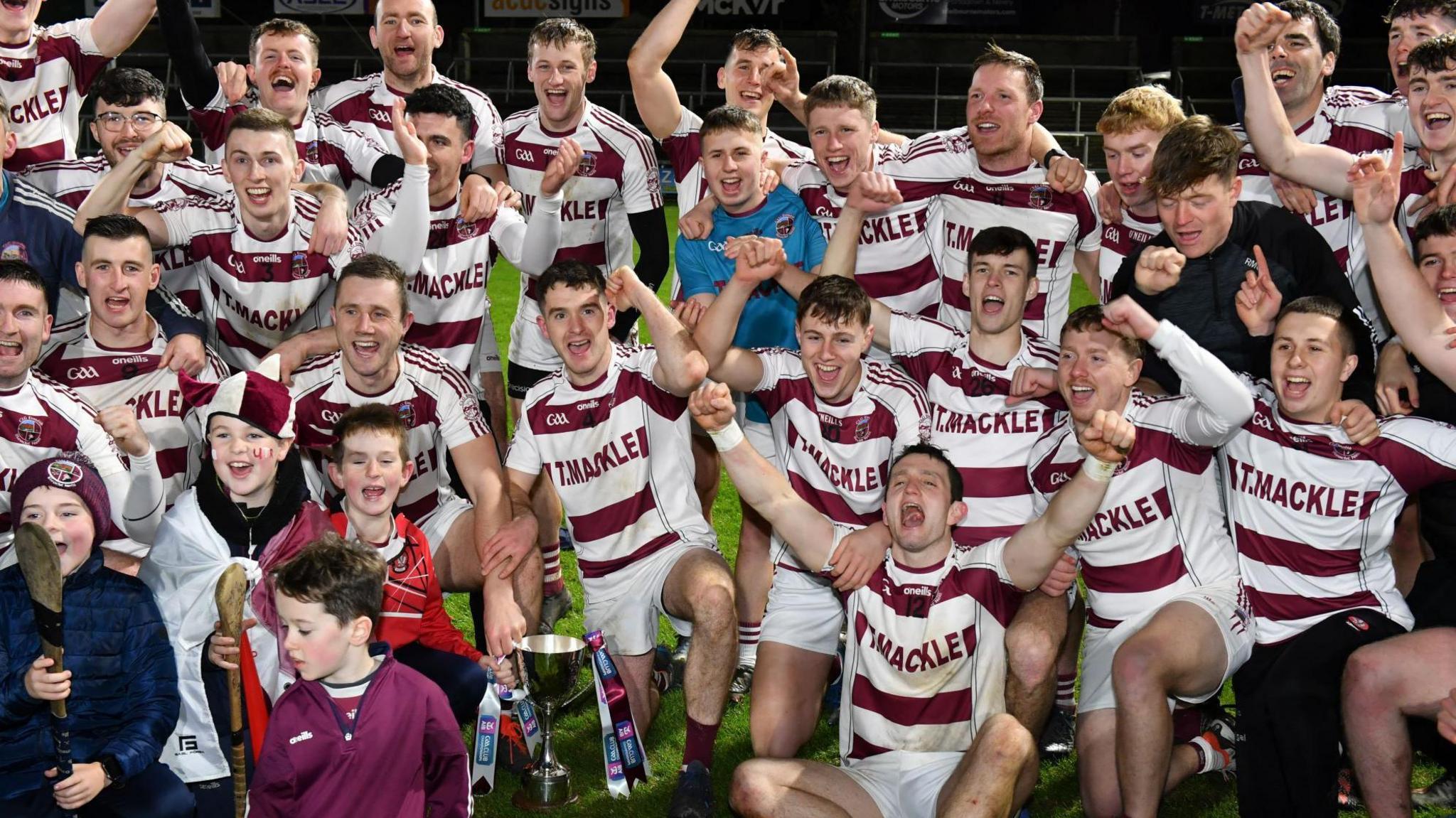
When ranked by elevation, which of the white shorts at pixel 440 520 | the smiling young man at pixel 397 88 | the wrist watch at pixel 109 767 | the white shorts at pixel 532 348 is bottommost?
the wrist watch at pixel 109 767

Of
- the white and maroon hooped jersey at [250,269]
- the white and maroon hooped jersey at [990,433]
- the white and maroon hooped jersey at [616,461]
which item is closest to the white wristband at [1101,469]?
the white and maroon hooped jersey at [990,433]

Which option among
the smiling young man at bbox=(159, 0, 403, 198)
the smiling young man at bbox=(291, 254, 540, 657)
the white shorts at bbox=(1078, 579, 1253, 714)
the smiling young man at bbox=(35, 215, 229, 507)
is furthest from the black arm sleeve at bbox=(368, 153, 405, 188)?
the white shorts at bbox=(1078, 579, 1253, 714)

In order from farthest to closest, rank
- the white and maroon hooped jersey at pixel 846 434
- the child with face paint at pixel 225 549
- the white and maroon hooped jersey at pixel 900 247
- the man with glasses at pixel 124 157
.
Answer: the man with glasses at pixel 124 157 < the white and maroon hooped jersey at pixel 900 247 < the white and maroon hooped jersey at pixel 846 434 < the child with face paint at pixel 225 549

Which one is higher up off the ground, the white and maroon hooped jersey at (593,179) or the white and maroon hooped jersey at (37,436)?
the white and maroon hooped jersey at (593,179)

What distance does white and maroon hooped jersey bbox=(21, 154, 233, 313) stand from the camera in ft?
21.5

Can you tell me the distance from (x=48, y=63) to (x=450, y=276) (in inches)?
88.5

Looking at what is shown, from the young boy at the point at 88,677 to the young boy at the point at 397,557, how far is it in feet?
2.62

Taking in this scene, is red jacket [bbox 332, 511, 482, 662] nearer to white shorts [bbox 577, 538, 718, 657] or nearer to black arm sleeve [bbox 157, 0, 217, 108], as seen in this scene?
white shorts [bbox 577, 538, 718, 657]

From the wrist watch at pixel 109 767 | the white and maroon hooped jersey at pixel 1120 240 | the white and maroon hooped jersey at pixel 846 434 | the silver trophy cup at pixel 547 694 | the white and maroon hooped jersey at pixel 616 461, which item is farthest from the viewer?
the white and maroon hooped jersey at pixel 1120 240

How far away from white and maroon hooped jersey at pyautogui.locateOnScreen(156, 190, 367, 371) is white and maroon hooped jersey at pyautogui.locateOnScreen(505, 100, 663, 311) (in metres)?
1.11

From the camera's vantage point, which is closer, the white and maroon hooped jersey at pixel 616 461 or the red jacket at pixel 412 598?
the red jacket at pixel 412 598

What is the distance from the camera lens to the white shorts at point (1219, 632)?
4832 millimetres

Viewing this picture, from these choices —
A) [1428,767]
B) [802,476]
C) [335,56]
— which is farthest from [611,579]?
[335,56]

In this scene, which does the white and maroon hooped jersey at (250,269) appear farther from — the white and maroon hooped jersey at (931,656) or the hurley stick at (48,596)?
the white and maroon hooped jersey at (931,656)
